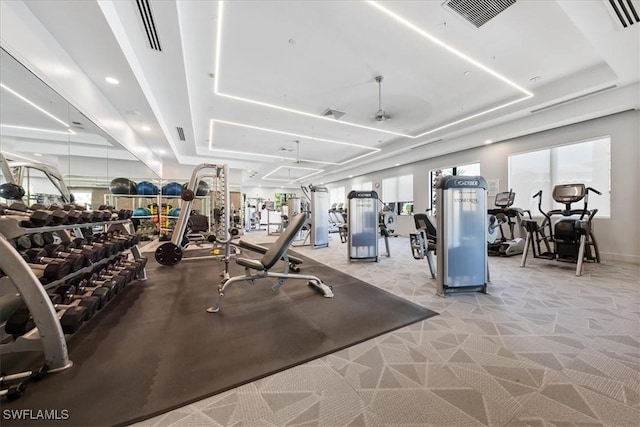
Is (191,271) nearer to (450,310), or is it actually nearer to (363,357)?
(363,357)

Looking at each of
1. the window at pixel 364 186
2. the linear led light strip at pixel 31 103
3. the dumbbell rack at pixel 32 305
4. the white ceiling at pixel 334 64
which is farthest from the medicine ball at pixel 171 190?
the window at pixel 364 186

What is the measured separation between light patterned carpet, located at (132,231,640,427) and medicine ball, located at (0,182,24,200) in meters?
2.70

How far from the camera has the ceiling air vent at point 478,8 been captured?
9.32 feet

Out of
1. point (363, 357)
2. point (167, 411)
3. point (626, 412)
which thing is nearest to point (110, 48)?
point (167, 411)

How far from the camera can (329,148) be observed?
31.1ft

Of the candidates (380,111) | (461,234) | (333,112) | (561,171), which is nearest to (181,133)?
(333,112)

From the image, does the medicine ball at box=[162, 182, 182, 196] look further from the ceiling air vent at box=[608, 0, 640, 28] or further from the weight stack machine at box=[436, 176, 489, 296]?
the ceiling air vent at box=[608, 0, 640, 28]

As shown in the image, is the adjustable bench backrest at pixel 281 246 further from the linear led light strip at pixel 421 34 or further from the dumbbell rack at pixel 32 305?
the linear led light strip at pixel 421 34

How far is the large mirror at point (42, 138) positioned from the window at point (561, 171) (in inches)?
370

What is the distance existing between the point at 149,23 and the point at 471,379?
4703 millimetres

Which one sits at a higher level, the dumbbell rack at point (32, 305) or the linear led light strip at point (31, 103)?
the linear led light strip at point (31, 103)

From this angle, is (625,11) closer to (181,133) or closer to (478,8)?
(478,8)

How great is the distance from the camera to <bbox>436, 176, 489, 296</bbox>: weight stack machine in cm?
296

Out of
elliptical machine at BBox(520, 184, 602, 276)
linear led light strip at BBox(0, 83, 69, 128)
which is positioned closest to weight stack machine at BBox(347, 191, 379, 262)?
elliptical machine at BBox(520, 184, 602, 276)
